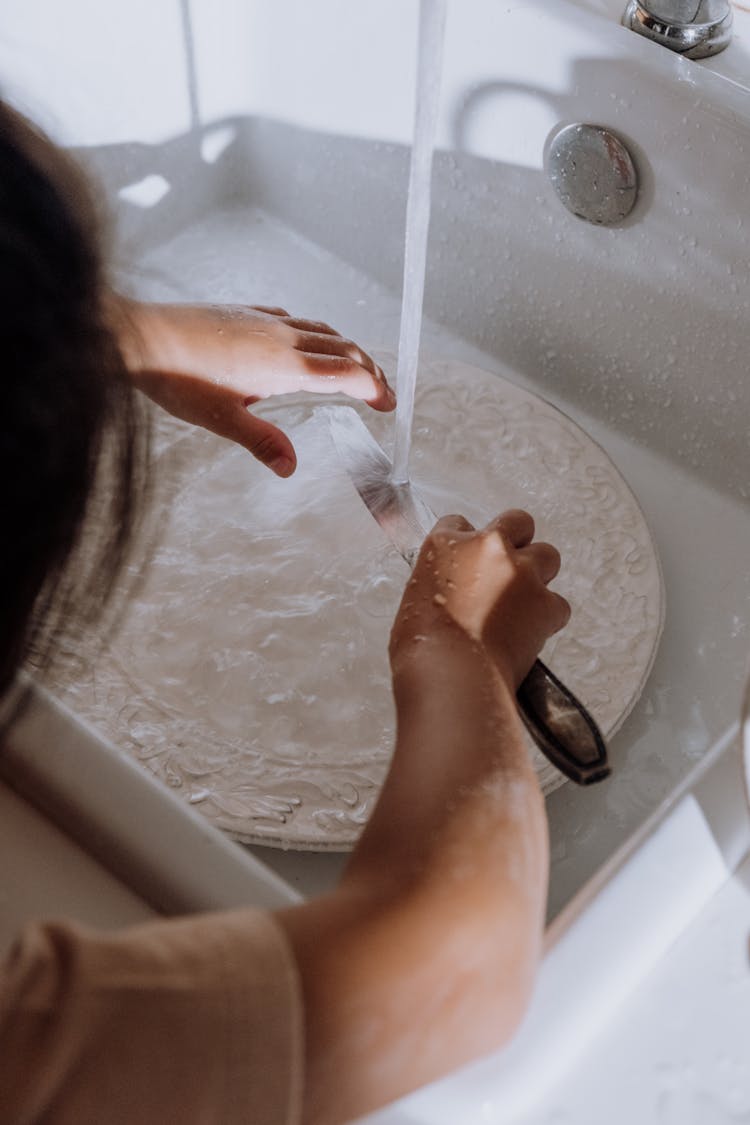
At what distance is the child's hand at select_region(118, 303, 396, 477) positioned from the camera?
854mm

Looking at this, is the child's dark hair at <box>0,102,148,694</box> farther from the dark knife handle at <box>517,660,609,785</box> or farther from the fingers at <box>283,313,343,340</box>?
the fingers at <box>283,313,343,340</box>

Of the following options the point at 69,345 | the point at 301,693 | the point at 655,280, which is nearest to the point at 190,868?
the point at 69,345

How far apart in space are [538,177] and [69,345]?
73cm

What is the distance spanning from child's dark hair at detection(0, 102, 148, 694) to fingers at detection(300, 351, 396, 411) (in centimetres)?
37

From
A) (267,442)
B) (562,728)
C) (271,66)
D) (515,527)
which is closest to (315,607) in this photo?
(267,442)

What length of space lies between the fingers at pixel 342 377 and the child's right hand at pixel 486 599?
0.78 feet

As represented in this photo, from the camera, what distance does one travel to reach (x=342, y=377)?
90 cm

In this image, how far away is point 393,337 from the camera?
1.20 metres

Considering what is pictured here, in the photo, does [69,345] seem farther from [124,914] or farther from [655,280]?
[655,280]

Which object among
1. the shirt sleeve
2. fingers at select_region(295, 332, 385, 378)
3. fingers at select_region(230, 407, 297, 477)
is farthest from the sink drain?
the shirt sleeve

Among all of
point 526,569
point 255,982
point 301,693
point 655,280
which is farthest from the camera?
point 655,280

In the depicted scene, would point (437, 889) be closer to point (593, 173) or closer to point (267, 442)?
point (267, 442)

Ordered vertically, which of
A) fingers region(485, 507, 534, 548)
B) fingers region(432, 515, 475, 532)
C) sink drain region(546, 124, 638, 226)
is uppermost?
sink drain region(546, 124, 638, 226)

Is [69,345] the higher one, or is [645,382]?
[69,345]
